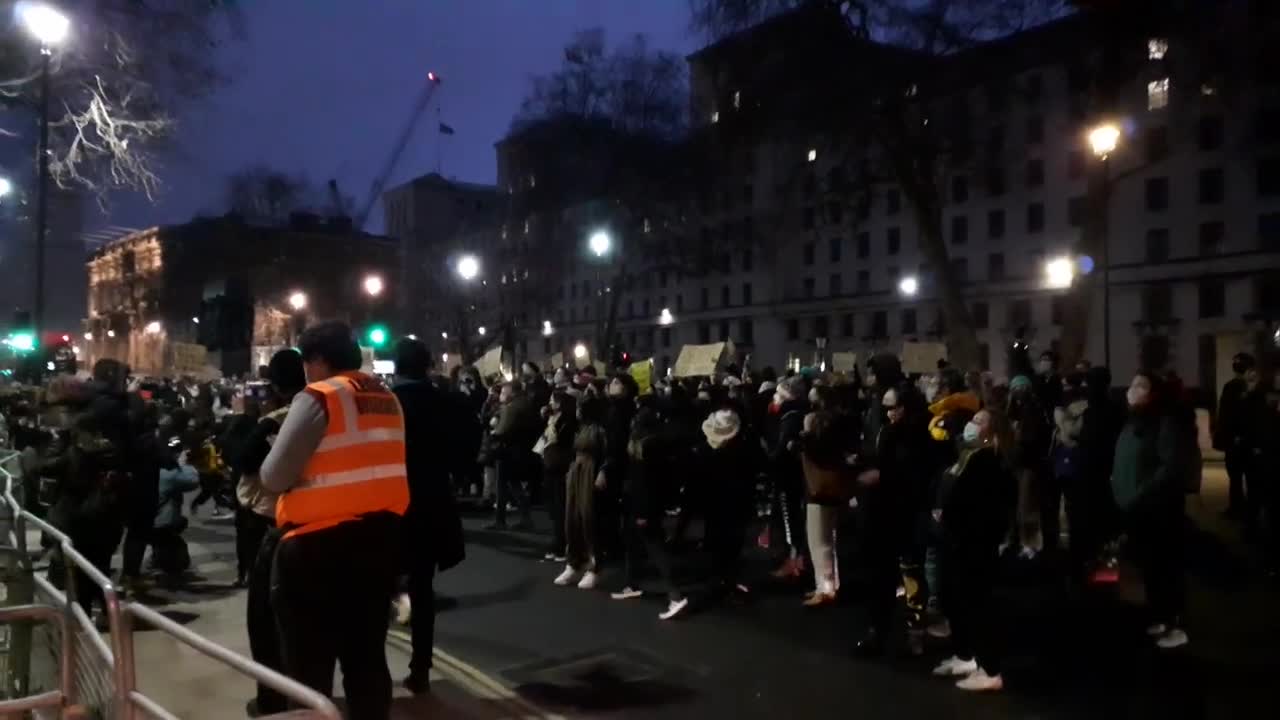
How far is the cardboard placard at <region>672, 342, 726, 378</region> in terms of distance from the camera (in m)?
19.6

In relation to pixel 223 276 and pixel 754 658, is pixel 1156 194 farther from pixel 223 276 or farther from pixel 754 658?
pixel 754 658

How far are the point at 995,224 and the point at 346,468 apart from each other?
6399cm

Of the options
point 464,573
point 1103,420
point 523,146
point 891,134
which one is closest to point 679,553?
point 464,573

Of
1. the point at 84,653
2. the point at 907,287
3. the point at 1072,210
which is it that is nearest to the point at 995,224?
the point at 1072,210

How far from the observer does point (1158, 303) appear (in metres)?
56.1

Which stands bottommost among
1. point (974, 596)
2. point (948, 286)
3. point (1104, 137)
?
point (974, 596)

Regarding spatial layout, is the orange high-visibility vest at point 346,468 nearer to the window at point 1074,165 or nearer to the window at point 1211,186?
the window at point 1211,186

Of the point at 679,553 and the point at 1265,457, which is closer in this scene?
the point at 1265,457

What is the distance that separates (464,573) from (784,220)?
19.8 meters

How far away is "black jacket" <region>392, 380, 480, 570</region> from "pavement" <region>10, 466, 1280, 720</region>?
3.01ft

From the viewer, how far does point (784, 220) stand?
27.9 metres

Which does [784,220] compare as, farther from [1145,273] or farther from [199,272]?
[199,272]

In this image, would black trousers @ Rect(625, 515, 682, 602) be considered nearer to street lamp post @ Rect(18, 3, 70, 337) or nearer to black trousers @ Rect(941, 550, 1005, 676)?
black trousers @ Rect(941, 550, 1005, 676)

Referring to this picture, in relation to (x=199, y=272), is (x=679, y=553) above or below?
below
